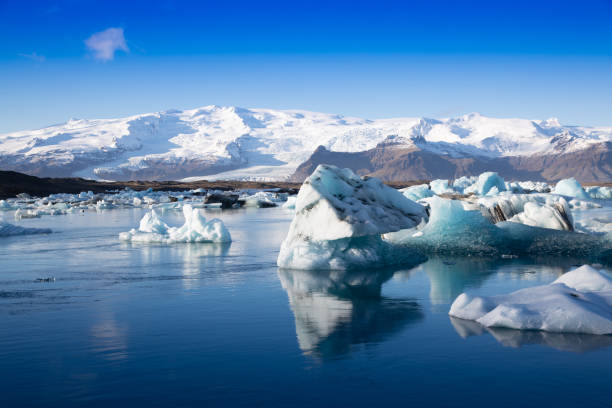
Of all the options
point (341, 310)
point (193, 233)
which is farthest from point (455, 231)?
point (193, 233)

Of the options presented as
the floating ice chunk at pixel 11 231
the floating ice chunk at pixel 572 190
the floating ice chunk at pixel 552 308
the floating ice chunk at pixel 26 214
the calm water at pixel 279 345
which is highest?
the floating ice chunk at pixel 572 190

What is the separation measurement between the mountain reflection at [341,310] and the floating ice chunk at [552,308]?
751mm

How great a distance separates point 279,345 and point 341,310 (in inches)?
68.9

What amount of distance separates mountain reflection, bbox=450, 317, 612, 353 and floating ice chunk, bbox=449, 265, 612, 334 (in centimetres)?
8

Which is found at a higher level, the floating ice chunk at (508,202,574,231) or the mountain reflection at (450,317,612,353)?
the floating ice chunk at (508,202,574,231)

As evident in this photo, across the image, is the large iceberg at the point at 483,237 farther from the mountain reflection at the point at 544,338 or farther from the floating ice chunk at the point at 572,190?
the floating ice chunk at the point at 572,190

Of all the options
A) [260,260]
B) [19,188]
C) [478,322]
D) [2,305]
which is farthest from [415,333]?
[19,188]

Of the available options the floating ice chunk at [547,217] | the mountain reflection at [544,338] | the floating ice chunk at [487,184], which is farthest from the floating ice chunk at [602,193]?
the mountain reflection at [544,338]

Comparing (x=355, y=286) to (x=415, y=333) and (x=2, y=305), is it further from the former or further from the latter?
(x=2, y=305)

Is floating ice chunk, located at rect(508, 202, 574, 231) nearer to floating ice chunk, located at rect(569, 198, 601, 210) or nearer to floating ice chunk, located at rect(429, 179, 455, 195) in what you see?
floating ice chunk, located at rect(569, 198, 601, 210)

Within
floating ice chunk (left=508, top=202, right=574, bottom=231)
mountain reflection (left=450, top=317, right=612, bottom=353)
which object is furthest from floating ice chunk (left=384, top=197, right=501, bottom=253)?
mountain reflection (left=450, top=317, right=612, bottom=353)

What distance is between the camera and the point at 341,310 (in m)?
7.59

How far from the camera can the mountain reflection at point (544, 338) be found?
18.4ft

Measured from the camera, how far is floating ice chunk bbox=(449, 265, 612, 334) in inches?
236
